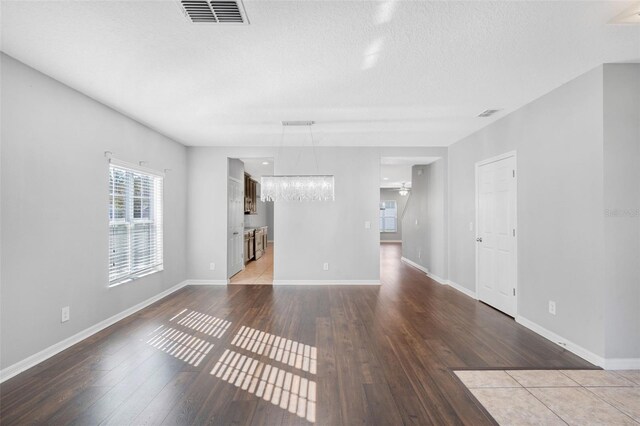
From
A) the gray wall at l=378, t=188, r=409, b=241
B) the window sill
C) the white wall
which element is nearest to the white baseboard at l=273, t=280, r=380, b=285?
the white wall

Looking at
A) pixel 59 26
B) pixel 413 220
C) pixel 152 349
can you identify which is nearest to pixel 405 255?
pixel 413 220

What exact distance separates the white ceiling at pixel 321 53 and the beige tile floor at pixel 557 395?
8.81 feet

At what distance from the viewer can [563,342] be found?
295cm

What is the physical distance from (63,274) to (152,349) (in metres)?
1.17

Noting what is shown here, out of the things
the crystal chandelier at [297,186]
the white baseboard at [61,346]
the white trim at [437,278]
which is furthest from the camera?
the white trim at [437,278]

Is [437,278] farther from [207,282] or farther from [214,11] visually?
[214,11]

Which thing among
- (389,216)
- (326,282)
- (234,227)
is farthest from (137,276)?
(389,216)

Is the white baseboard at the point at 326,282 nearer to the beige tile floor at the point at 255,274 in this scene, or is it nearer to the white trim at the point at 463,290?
the beige tile floor at the point at 255,274

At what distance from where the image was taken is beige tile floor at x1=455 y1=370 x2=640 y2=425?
6.32ft

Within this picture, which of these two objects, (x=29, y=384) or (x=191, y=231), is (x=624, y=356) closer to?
(x=29, y=384)

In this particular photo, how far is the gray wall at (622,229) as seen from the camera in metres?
2.56

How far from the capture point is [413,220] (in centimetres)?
766

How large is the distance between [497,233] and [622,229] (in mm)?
1577

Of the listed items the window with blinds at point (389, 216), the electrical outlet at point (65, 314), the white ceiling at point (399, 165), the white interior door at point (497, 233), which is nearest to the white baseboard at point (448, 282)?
the white interior door at point (497, 233)
